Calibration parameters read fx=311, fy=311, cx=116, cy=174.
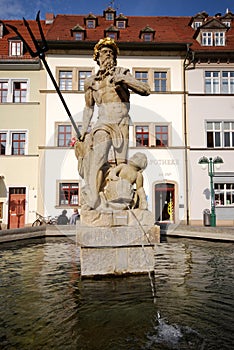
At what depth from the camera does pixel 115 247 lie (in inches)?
151

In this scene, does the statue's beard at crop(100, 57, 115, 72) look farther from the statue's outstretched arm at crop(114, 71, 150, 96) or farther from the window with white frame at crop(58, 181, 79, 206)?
the window with white frame at crop(58, 181, 79, 206)

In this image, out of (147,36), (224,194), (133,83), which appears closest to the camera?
(133,83)

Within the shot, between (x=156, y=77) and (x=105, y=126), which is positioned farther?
(x=156, y=77)

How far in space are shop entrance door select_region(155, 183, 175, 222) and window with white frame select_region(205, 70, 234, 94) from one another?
7.02 metres

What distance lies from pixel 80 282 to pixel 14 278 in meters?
1.00

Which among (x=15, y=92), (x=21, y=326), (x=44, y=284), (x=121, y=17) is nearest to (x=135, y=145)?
(x=15, y=92)

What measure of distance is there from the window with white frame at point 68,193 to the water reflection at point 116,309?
1481 cm

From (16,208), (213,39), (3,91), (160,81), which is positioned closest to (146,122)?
(160,81)

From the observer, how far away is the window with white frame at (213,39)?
21812 mm

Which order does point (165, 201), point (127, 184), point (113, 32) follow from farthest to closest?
1. point (113, 32)
2. point (165, 201)
3. point (127, 184)

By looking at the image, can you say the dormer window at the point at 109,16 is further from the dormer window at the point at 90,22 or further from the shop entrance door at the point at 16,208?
the shop entrance door at the point at 16,208

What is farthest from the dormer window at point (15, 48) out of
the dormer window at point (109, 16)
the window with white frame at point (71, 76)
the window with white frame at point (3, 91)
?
the dormer window at point (109, 16)

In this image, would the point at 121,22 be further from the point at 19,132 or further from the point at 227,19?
the point at 19,132

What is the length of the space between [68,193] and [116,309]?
16996 mm
